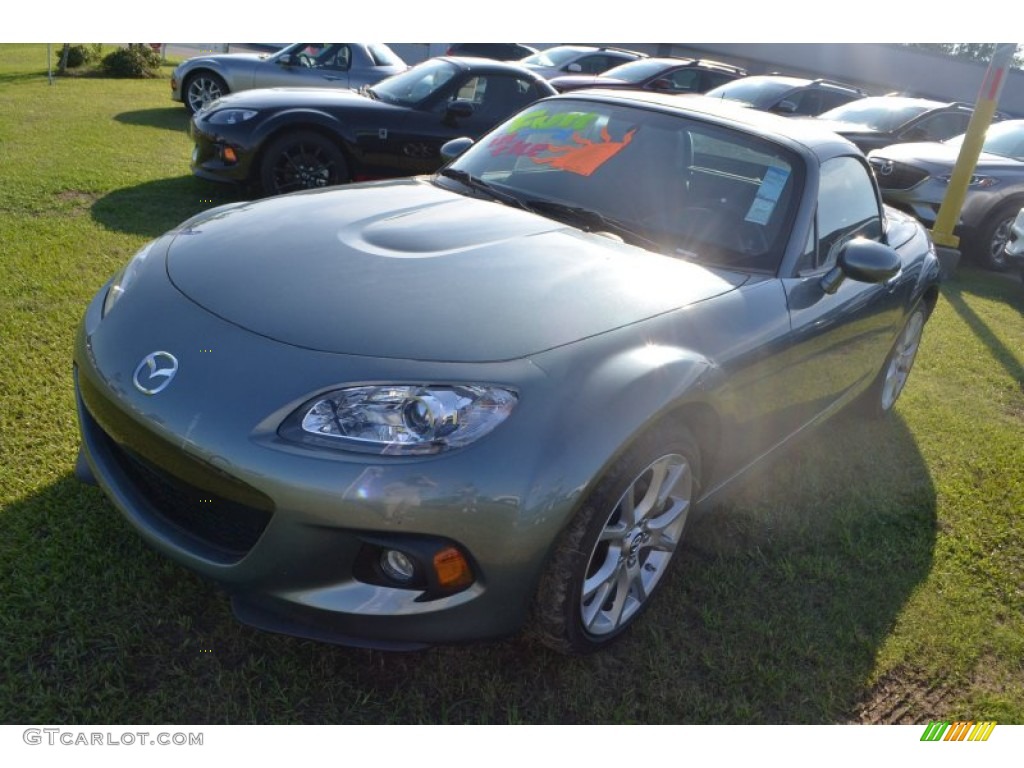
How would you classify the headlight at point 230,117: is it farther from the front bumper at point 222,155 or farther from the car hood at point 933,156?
the car hood at point 933,156

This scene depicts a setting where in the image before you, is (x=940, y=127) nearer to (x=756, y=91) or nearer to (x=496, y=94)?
(x=756, y=91)

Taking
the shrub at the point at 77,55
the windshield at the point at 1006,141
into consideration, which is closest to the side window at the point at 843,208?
the windshield at the point at 1006,141

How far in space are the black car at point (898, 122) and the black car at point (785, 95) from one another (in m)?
0.90

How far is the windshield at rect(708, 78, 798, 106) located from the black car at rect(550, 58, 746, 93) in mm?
1429

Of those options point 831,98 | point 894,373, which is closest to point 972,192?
point 894,373

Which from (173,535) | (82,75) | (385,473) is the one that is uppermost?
(385,473)

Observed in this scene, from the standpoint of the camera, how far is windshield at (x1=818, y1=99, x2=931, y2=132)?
382 inches

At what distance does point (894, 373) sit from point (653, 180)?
1962 millimetres

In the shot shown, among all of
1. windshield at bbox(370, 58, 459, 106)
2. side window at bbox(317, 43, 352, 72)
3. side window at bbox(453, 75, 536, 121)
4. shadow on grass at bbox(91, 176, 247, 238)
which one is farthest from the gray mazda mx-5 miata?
side window at bbox(317, 43, 352, 72)

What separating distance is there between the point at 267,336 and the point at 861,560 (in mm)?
2292

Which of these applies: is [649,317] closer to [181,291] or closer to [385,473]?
[385,473]

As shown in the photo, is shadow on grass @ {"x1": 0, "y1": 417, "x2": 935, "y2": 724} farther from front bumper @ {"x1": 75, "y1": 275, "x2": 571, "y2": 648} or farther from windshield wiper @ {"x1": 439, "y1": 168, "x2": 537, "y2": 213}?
windshield wiper @ {"x1": 439, "y1": 168, "x2": 537, "y2": 213}

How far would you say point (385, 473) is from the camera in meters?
1.79

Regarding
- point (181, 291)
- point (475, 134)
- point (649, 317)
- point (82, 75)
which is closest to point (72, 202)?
point (475, 134)
